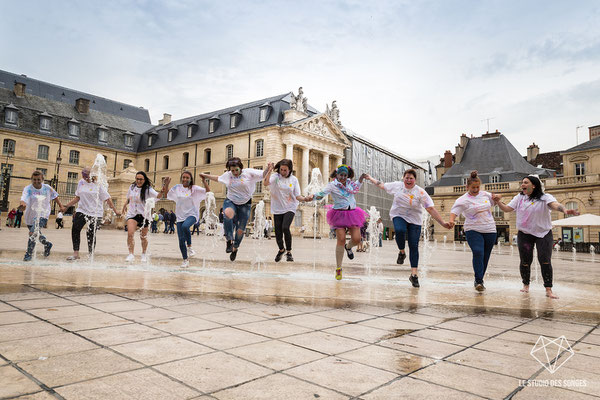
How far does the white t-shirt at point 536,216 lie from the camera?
19.3ft

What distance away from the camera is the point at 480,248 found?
6078 mm

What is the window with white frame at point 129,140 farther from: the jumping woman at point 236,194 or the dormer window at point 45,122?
the jumping woman at point 236,194

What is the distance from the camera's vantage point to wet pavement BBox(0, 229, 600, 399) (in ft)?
6.39

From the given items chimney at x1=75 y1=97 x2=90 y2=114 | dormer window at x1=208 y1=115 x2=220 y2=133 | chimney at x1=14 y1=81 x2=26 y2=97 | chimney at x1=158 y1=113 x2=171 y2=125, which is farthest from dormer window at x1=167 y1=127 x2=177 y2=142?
chimney at x1=14 y1=81 x2=26 y2=97

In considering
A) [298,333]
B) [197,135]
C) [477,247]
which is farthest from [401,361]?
[197,135]

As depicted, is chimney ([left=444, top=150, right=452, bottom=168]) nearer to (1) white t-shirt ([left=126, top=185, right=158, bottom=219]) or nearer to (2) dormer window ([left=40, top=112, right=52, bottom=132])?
(2) dormer window ([left=40, top=112, right=52, bottom=132])

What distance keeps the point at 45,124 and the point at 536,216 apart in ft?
182

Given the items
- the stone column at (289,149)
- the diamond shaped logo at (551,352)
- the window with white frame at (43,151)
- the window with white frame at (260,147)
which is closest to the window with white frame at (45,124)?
the window with white frame at (43,151)

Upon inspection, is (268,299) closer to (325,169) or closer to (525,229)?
(525,229)

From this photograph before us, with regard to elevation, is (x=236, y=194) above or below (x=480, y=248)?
above

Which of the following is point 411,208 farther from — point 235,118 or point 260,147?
point 235,118

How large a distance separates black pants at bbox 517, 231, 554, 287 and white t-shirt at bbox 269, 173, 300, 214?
3.71 metres

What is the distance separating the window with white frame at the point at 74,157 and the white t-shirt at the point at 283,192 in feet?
171

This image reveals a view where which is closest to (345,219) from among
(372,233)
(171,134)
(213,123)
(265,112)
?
(372,233)
